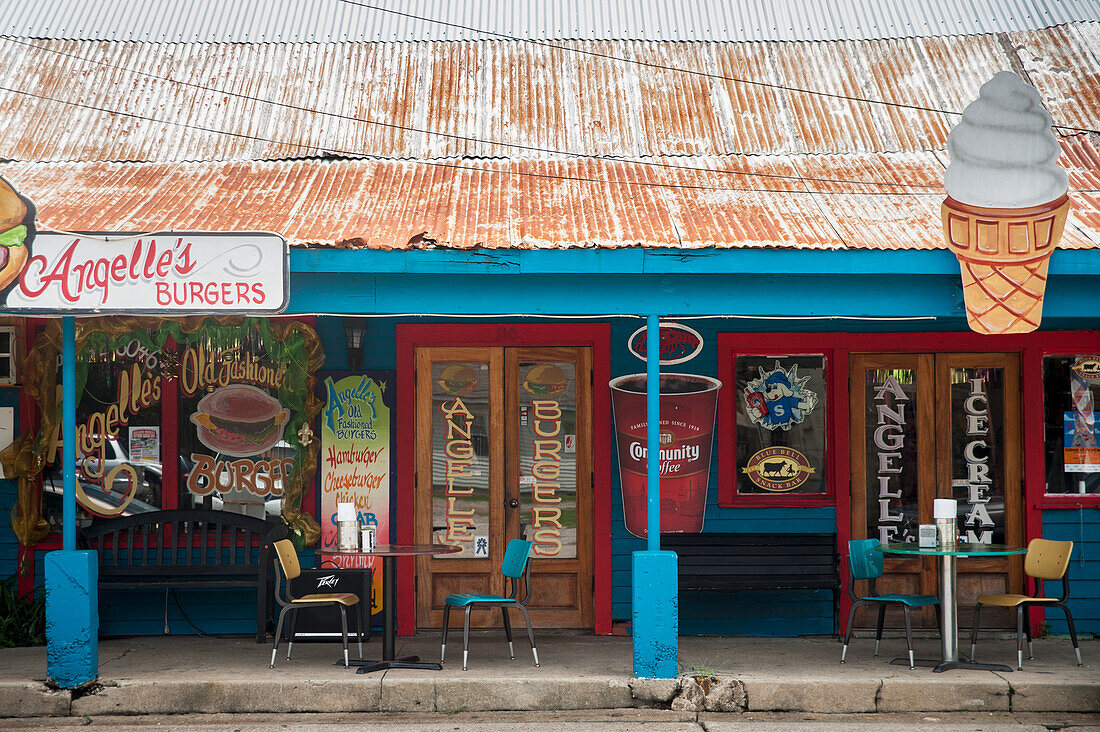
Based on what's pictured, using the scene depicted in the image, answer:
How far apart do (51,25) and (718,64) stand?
688 cm

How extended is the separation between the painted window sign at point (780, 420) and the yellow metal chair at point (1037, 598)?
162cm

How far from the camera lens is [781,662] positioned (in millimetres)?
7277

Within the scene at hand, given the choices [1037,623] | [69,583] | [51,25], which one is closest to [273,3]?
[51,25]

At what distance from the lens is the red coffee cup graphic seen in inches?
335

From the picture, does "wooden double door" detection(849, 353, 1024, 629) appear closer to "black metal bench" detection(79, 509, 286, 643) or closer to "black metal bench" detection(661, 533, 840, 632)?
"black metal bench" detection(661, 533, 840, 632)

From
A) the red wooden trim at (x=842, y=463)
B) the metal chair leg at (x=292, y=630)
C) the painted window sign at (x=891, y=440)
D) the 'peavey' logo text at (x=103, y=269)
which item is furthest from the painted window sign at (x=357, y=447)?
the painted window sign at (x=891, y=440)

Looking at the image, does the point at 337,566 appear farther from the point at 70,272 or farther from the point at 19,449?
the point at 70,272

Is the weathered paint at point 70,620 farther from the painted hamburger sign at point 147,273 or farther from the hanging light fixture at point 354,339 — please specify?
the hanging light fixture at point 354,339

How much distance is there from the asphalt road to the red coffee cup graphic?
2261 mm

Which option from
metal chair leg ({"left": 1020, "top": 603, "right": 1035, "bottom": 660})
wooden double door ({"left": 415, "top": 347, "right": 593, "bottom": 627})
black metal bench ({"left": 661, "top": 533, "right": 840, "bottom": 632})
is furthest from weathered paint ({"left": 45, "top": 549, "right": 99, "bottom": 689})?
metal chair leg ({"left": 1020, "top": 603, "right": 1035, "bottom": 660})

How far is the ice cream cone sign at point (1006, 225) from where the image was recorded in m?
6.57

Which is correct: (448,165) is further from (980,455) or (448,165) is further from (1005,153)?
(980,455)

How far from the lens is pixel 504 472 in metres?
8.58

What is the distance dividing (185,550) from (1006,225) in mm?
6414
